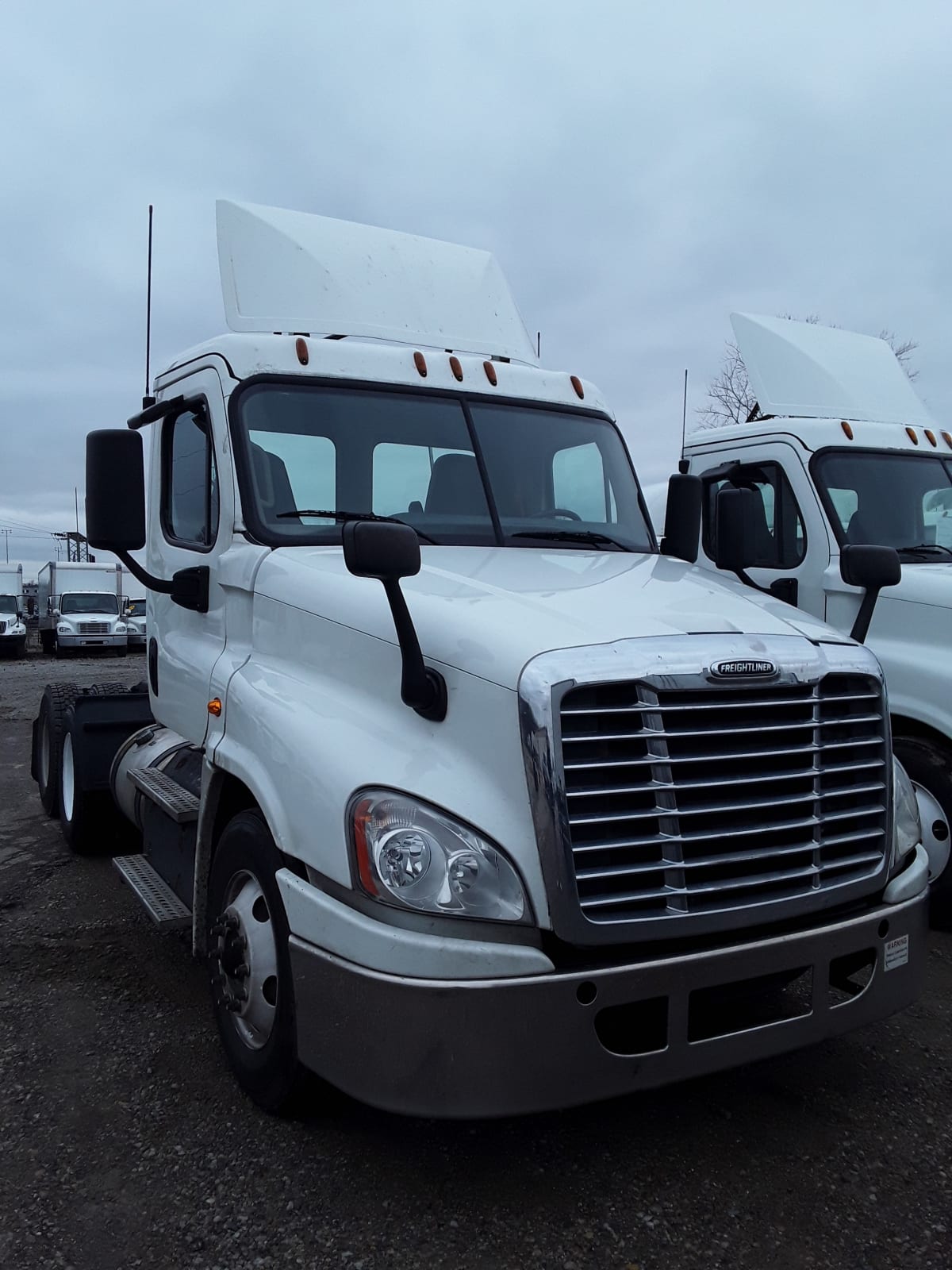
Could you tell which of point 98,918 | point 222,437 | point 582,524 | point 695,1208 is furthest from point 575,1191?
point 98,918

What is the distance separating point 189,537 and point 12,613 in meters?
31.3

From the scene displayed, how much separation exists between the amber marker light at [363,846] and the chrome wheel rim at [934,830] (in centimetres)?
346

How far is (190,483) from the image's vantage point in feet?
14.8

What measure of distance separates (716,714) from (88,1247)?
218 centimetres

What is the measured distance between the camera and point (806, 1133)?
3279 millimetres

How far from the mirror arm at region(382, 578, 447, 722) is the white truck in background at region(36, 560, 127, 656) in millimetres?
26938

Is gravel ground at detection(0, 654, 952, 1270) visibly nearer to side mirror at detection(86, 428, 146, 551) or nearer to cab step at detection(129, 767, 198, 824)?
cab step at detection(129, 767, 198, 824)

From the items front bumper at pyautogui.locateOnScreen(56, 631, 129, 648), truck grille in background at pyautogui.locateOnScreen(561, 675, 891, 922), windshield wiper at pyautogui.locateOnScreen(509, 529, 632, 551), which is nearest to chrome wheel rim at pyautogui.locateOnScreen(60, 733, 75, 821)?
windshield wiper at pyautogui.locateOnScreen(509, 529, 632, 551)

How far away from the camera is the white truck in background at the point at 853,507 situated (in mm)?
5207

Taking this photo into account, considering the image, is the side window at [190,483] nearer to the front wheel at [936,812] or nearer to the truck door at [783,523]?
the truck door at [783,523]

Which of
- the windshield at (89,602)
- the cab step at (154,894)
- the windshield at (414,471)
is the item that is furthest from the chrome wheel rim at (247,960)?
the windshield at (89,602)

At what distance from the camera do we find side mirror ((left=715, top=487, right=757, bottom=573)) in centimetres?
454

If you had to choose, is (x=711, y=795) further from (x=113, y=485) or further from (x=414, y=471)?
(x=113, y=485)

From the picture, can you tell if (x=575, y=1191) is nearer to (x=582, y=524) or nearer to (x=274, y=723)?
(x=274, y=723)
